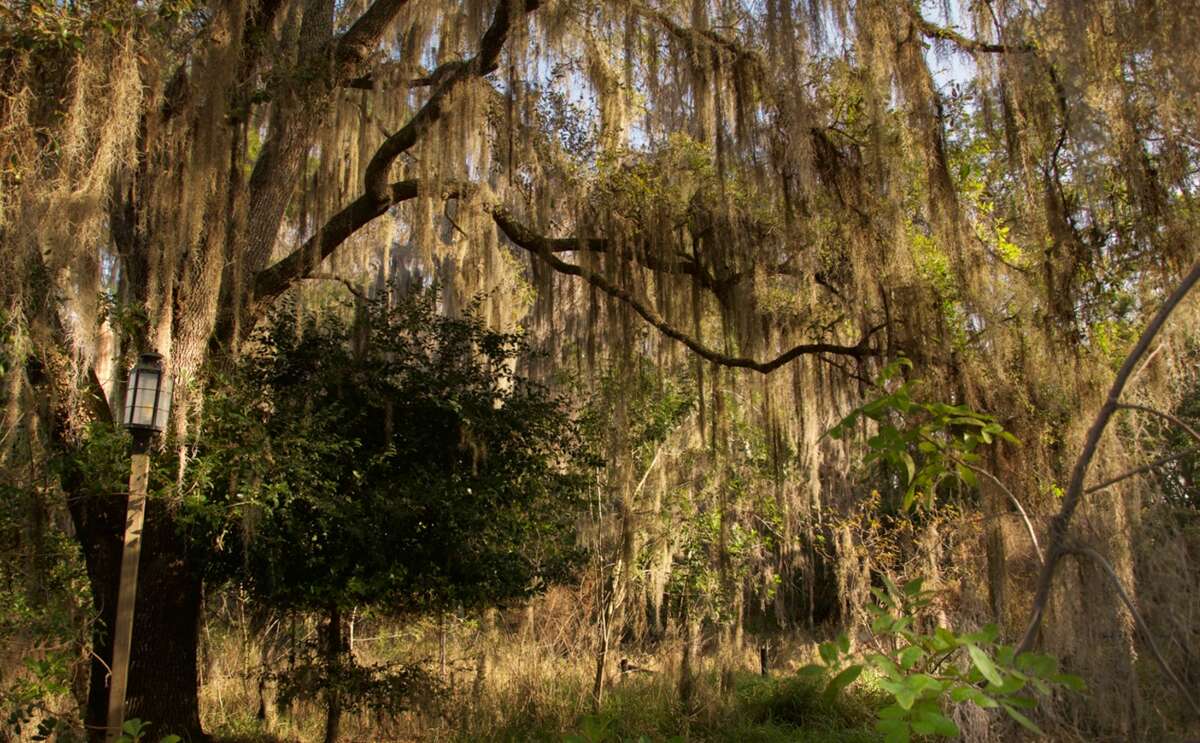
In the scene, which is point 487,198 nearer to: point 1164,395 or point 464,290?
point 464,290

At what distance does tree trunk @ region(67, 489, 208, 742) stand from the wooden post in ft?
3.15

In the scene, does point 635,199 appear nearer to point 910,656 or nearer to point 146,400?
point 146,400

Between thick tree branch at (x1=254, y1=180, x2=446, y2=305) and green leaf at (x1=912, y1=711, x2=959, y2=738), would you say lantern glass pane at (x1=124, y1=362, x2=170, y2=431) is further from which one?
green leaf at (x1=912, y1=711, x2=959, y2=738)

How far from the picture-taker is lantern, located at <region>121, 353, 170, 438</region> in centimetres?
389

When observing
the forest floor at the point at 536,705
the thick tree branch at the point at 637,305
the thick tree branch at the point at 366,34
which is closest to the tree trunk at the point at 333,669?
the forest floor at the point at 536,705

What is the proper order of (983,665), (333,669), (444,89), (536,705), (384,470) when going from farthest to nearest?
(536,705), (333,669), (384,470), (444,89), (983,665)

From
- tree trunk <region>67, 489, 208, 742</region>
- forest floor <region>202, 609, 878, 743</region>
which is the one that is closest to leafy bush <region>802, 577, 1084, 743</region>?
tree trunk <region>67, 489, 208, 742</region>

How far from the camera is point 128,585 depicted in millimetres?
3953

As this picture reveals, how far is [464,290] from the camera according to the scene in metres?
6.95

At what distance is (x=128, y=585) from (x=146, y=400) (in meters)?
0.82

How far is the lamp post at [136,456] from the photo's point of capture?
3871 mm

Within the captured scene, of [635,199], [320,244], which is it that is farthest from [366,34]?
[635,199]

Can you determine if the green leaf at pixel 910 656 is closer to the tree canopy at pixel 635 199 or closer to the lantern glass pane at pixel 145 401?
the tree canopy at pixel 635 199

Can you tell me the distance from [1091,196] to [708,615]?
6386mm
